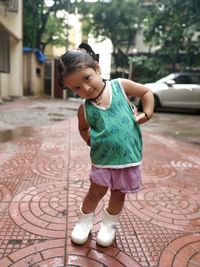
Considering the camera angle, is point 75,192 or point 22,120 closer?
point 75,192

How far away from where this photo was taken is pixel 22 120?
6.89 metres

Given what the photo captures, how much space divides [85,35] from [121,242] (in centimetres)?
1944

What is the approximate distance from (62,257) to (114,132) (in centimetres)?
81

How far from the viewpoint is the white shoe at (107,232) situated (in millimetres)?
1861

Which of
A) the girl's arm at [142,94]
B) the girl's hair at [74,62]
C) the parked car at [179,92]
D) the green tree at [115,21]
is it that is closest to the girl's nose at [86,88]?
Result: the girl's hair at [74,62]

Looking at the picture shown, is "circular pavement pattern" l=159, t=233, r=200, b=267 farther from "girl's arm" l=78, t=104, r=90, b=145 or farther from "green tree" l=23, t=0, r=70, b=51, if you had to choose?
"green tree" l=23, t=0, r=70, b=51

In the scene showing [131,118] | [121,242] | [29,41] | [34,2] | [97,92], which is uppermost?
[34,2]

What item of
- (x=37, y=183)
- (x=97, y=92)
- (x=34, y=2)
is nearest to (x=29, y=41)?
(x=34, y=2)

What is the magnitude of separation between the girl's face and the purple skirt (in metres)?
0.44

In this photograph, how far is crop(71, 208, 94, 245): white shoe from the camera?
1.87 metres

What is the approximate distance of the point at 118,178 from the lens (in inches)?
68.2

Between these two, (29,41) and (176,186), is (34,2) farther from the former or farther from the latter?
A: (176,186)

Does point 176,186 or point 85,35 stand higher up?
point 85,35

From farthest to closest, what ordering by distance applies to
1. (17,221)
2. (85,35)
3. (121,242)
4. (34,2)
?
(85,35)
(34,2)
(17,221)
(121,242)
